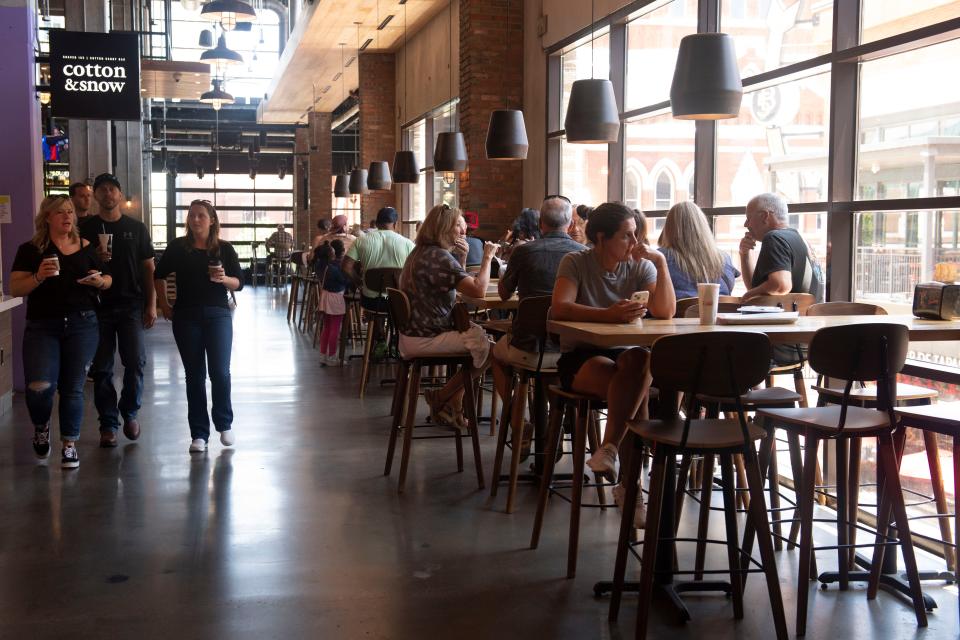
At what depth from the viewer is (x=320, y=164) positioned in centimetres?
2127

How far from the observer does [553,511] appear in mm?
4250

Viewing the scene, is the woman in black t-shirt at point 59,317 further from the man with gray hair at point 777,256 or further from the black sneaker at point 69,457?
the man with gray hair at point 777,256

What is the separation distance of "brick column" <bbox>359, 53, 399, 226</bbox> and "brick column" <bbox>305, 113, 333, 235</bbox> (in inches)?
222

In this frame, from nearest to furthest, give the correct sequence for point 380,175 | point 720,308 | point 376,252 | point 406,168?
point 720,308 < point 376,252 < point 406,168 < point 380,175

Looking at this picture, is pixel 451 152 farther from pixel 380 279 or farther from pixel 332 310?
pixel 332 310

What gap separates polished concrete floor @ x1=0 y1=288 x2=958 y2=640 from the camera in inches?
119

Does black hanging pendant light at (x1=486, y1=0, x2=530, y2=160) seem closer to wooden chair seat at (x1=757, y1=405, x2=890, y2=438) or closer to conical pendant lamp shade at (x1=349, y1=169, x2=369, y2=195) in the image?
wooden chair seat at (x1=757, y1=405, x2=890, y2=438)

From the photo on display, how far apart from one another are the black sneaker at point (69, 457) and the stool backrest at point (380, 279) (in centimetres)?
278

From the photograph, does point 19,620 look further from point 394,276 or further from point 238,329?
point 238,329

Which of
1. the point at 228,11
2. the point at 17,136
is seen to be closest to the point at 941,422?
the point at 17,136

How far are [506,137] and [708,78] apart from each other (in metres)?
2.82

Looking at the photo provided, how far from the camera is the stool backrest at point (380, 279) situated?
7172mm

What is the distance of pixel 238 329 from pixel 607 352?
29.8 ft

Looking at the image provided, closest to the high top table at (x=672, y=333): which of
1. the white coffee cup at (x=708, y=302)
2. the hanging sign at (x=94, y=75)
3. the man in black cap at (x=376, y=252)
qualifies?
the white coffee cup at (x=708, y=302)
